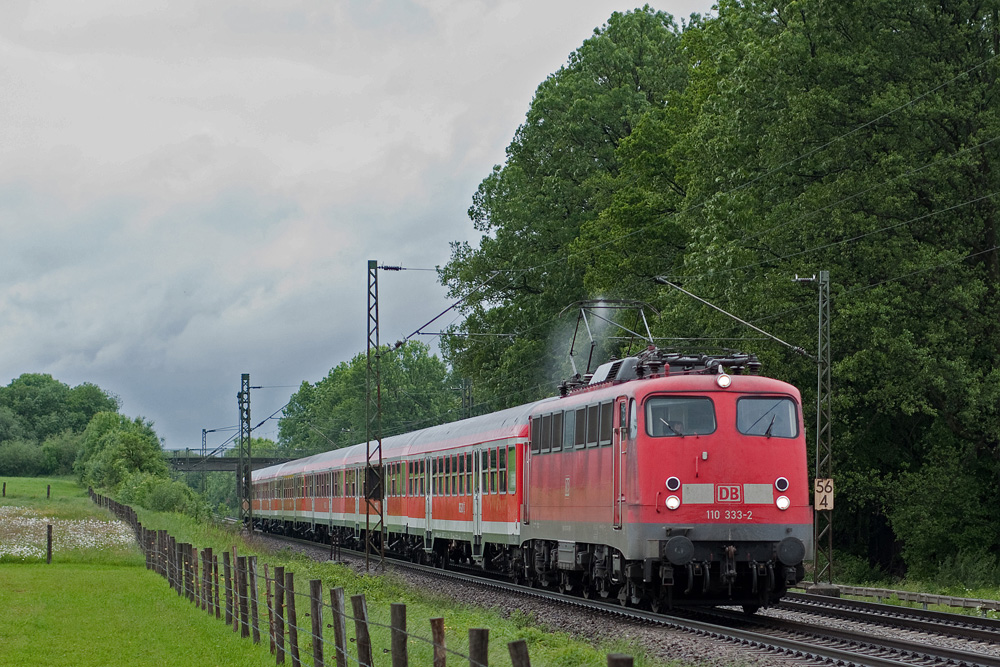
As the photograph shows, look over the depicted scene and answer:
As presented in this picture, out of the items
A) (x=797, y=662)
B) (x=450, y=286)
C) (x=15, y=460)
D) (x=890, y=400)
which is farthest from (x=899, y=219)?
(x=15, y=460)

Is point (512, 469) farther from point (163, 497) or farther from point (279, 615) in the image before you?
point (163, 497)

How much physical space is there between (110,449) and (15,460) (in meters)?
57.5

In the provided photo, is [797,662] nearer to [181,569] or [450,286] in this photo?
[181,569]

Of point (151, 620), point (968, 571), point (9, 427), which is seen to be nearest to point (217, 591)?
point (151, 620)

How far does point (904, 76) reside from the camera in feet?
118

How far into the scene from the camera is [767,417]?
19891mm

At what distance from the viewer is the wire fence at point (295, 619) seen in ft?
32.1

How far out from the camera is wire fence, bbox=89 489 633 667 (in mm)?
9795

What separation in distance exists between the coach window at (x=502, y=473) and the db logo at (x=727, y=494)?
29.6 feet

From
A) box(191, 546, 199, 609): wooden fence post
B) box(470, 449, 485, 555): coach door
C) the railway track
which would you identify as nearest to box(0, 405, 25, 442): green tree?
box(470, 449, 485, 555): coach door

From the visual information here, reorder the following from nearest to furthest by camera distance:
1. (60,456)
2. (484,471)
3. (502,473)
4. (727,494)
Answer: (727,494) → (502,473) → (484,471) → (60,456)

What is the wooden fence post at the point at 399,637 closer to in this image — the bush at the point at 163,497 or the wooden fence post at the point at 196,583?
the wooden fence post at the point at 196,583

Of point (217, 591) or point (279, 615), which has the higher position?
point (279, 615)

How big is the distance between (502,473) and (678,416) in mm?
9144
